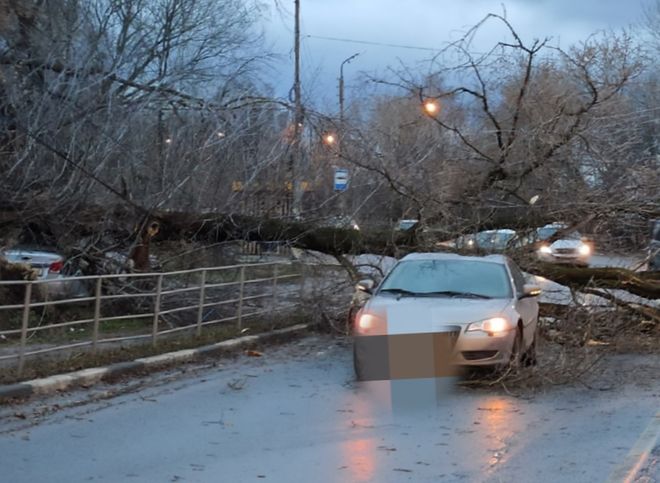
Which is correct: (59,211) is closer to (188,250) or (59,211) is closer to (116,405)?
(188,250)

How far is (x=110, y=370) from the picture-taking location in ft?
28.8

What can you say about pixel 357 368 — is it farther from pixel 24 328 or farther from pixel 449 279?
pixel 24 328

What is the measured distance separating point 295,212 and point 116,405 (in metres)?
7.57

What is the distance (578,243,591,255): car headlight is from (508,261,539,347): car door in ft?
12.7

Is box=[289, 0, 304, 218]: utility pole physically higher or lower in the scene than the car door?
higher

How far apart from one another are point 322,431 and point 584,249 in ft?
28.9

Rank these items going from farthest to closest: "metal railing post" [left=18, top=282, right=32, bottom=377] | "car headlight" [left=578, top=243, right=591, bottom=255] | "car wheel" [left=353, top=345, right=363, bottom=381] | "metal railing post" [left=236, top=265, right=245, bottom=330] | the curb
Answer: "car headlight" [left=578, top=243, right=591, bottom=255]
"metal railing post" [left=236, top=265, right=245, bottom=330]
"car wheel" [left=353, top=345, right=363, bottom=381]
"metal railing post" [left=18, top=282, right=32, bottom=377]
the curb

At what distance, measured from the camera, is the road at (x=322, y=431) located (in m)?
5.60

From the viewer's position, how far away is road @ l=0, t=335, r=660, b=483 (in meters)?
5.60

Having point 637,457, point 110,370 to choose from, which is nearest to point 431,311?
point 637,457

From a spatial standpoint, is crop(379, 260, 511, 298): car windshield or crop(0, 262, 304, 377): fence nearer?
crop(379, 260, 511, 298): car windshield

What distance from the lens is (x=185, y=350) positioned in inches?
405

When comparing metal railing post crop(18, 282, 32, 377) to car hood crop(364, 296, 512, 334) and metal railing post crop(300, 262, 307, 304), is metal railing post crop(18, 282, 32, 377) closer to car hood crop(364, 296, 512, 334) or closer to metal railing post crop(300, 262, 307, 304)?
car hood crop(364, 296, 512, 334)

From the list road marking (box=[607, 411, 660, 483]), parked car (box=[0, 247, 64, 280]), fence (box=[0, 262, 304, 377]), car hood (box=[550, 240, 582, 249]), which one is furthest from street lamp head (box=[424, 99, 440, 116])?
road marking (box=[607, 411, 660, 483])
